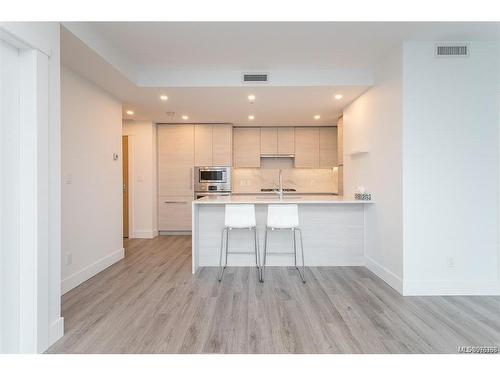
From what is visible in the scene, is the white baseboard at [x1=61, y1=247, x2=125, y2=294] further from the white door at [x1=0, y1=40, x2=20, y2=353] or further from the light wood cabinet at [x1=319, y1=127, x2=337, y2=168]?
the light wood cabinet at [x1=319, y1=127, x2=337, y2=168]

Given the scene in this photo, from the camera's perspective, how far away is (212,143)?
640 centimetres

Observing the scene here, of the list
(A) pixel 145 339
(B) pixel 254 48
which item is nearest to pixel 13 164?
(A) pixel 145 339

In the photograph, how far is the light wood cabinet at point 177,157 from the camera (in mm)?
6422

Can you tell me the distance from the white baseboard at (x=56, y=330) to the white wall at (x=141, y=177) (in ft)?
13.1

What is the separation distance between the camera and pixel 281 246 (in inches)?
162

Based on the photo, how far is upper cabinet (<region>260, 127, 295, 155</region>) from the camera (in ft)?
21.8

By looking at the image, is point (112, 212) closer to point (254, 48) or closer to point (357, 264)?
point (254, 48)

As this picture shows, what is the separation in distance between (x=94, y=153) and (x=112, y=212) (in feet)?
3.05

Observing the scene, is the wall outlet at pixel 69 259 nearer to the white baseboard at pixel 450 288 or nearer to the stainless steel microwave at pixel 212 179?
the stainless steel microwave at pixel 212 179

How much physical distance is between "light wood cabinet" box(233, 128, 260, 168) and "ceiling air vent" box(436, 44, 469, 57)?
398 cm

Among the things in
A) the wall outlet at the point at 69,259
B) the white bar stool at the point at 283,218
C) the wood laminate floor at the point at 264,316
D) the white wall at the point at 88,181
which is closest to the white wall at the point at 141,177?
the white wall at the point at 88,181

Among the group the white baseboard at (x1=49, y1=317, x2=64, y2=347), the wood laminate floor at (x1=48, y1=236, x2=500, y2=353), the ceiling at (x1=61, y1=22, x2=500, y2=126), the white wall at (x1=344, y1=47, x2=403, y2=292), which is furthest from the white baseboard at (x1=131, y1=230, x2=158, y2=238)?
the white wall at (x1=344, y1=47, x2=403, y2=292)

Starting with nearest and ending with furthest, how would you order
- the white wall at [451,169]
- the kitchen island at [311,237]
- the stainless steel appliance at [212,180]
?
1. the white wall at [451,169]
2. the kitchen island at [311,237]
3. the stainless steel appliance at [212,180]
